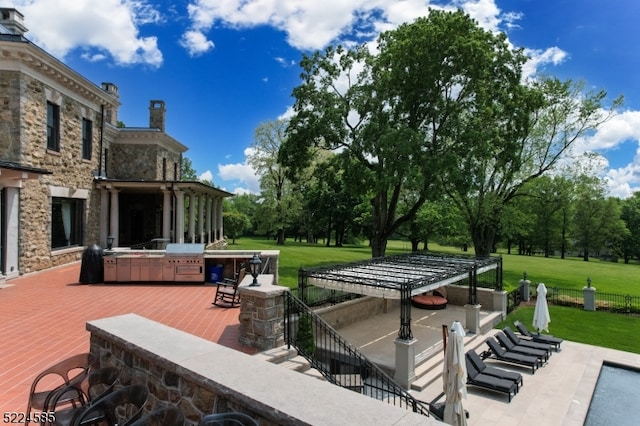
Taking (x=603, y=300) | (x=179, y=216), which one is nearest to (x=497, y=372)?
(x=603, y=300)

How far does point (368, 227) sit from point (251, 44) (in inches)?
1227

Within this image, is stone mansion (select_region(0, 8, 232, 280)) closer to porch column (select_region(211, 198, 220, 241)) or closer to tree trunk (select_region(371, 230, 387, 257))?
porch column (select_region(211, 198, 220, 241))

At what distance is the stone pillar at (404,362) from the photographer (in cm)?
948

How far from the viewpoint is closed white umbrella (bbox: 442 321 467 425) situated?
699 centimetres

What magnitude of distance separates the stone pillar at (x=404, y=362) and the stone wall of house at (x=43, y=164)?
12942 mm

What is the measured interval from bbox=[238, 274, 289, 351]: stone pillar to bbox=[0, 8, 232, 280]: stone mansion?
849cm

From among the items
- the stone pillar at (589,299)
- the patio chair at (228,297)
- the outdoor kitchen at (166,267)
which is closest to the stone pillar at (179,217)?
the outdoor kitchen at (166,267)

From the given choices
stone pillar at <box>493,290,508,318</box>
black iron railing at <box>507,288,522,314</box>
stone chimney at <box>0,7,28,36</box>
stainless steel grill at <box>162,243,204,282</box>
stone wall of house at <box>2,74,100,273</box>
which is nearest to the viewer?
stainless steel grill at <box>162,243,204,282</box>

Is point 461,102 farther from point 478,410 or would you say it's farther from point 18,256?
point 18,256

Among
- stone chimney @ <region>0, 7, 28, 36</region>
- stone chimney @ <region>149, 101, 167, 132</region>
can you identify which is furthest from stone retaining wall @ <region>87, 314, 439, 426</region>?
stone chimney @ <region>149, 101, 167, 132</region>

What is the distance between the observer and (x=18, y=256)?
41.1 ft

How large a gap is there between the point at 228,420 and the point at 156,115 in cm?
2619

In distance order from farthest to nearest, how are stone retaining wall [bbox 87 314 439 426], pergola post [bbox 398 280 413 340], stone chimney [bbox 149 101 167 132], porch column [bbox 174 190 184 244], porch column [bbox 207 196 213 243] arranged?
1. porch column [bbox 207 196 213 243]
2. stone chimney [bbox 149 101 167 132]
3. porch column [bbox 174 190 184 244]
4. pergola post [bbox 398 280 413 340]
5. stone retaining wall [bbox 87 314 439 426]

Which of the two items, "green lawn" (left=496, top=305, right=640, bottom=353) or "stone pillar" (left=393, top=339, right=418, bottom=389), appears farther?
"green lawn" (left=496, top=305, right=640, bottom=353)
